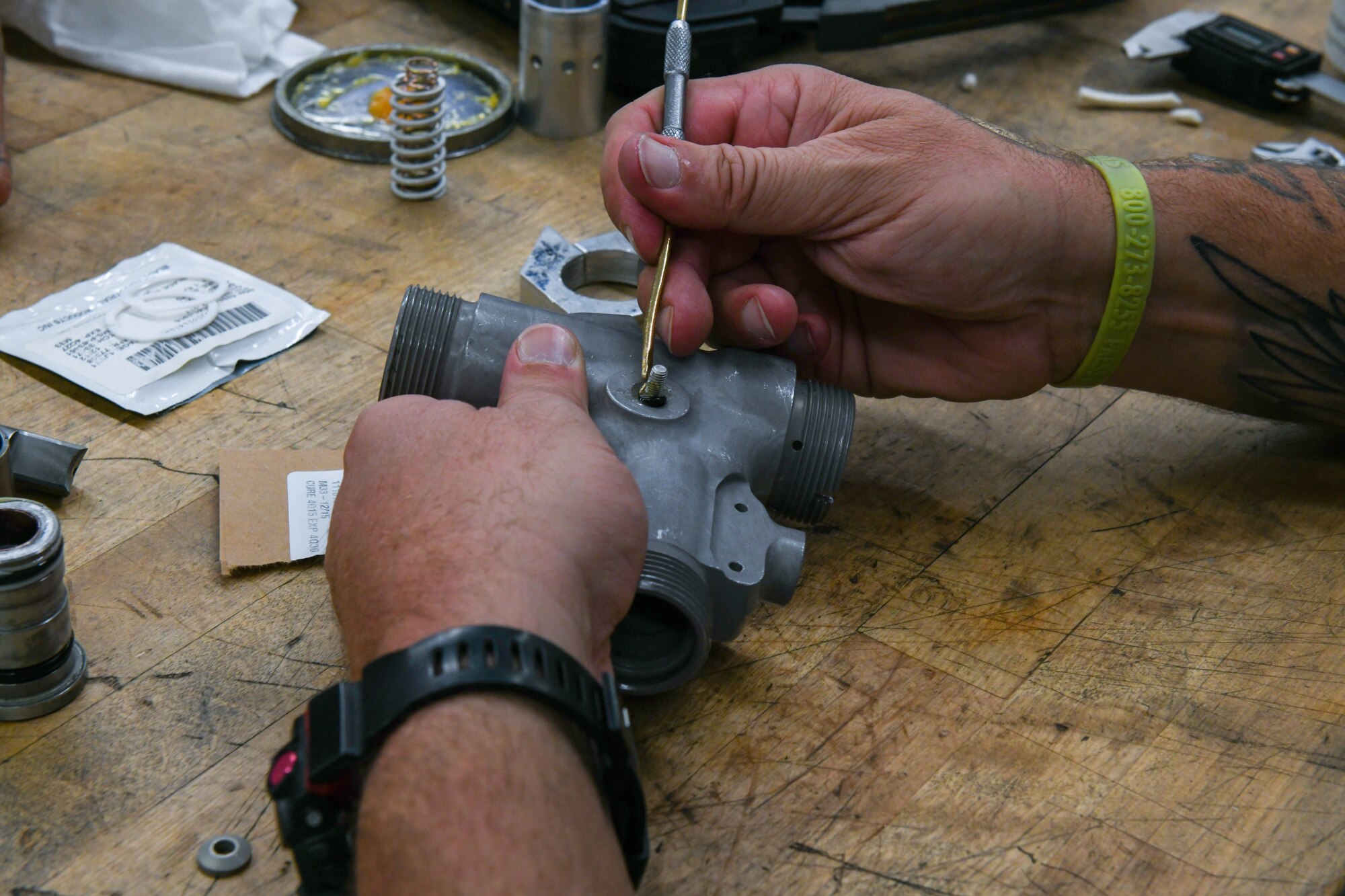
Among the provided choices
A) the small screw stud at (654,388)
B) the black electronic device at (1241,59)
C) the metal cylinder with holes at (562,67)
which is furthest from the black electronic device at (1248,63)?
the small screw stud at (654,388)

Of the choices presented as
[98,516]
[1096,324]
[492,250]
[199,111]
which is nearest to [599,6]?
[492,250]

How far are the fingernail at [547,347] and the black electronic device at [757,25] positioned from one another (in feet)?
2.67

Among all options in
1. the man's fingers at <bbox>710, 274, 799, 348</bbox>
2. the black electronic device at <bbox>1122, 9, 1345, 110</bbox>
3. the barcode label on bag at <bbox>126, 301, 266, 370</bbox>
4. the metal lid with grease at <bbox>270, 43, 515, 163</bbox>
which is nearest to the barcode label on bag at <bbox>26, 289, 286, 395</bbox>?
the barcode label on bag at <bbox>126, 301, 266, 370</bbox>

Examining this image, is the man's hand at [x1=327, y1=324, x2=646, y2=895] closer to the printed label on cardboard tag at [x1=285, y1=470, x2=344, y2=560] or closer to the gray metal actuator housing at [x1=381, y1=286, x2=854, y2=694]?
the gray metal actuator housing at [x1=381, y1=286, x2=854, y2=694]

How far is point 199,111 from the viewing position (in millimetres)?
1575

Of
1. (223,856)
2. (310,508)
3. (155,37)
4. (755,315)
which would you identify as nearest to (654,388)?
(755,315)

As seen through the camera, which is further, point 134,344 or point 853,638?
point 134,344

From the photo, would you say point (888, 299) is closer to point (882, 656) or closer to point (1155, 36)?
point (882, 656)

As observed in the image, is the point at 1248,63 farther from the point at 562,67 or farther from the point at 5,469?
the point at 5,469

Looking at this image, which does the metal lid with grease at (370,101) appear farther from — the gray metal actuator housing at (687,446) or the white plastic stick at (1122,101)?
the white plastic stick at (1122,101)

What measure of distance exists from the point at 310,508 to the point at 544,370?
271 mm

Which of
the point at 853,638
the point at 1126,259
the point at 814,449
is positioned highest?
the point at 1126,259

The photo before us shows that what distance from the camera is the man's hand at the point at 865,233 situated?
39.8 inches

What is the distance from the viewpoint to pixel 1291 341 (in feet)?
3.70
